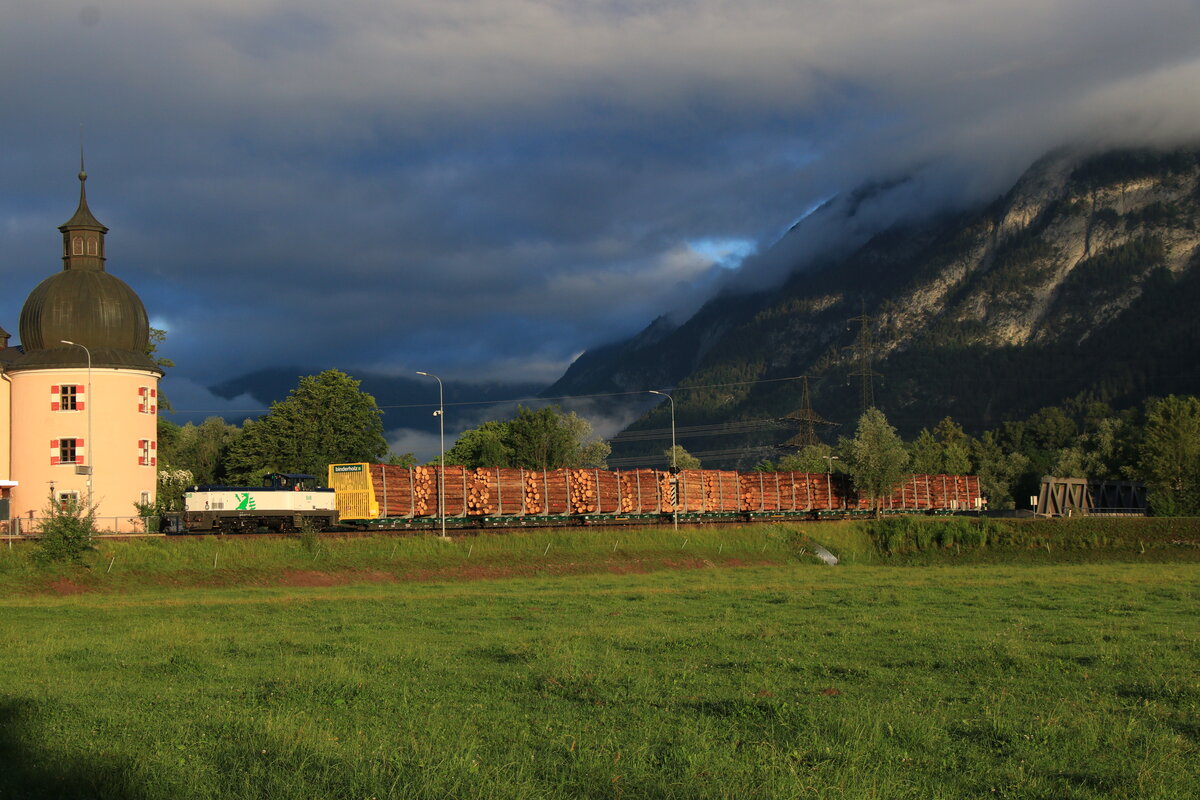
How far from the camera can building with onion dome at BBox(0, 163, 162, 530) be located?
218 feet

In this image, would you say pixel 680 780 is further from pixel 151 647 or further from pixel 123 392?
pixel 123 392

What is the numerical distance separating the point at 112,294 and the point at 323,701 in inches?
2450

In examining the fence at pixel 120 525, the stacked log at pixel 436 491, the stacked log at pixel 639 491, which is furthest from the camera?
the stacked log at pixel 639 491

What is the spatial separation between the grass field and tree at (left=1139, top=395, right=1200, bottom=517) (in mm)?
70171

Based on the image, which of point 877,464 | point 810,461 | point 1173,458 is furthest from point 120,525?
point 1173,458

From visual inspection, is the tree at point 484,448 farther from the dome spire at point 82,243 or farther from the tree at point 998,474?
the tree at point 998,474

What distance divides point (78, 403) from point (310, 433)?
3055 cm

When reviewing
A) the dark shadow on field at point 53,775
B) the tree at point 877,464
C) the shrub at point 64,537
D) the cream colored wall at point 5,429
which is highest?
the cream colored wall at point 5,429

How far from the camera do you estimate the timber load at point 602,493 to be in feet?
202

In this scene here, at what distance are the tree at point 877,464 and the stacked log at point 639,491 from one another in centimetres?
2301

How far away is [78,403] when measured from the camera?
220ft

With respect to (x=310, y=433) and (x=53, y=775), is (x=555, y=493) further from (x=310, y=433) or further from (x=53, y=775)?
(x=53, y=775)

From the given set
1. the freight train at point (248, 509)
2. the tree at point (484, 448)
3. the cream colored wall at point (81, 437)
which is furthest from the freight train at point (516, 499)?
the tree at point (484, 448)

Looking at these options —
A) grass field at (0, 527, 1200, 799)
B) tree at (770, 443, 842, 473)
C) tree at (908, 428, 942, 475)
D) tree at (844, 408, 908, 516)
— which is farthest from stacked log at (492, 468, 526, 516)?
tree at (908, 428, 942, 475)
